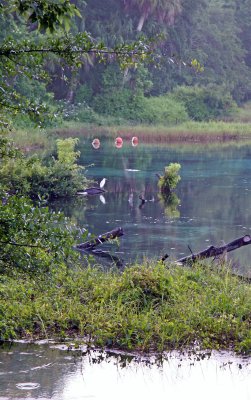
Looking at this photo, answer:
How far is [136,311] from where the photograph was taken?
29.9 feet

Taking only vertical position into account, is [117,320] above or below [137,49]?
below

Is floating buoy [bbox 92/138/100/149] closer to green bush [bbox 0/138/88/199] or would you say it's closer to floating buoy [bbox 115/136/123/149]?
floating buoy [bbox 115/136/123/149]

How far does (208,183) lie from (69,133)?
61.2ft

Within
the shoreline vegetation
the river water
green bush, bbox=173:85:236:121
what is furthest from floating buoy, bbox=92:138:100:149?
the shoreline vegetation

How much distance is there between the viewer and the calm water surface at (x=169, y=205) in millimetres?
17003

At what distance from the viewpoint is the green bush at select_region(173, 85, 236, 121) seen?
5850 centimetres

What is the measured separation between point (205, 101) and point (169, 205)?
3841 cm

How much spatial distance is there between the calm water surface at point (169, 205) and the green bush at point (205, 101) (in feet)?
65.4

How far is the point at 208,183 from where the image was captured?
2753 centimetres

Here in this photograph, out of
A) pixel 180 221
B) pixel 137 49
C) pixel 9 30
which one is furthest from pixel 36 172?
pixel 9 30

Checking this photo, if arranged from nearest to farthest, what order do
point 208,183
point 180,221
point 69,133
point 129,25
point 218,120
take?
point 180,221 < point 208,183 < point 69,133 < point 129,25 < point 218,120

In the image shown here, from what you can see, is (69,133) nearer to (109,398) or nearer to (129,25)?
(129,25)

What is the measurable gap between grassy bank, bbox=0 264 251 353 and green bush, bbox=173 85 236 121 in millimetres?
48614

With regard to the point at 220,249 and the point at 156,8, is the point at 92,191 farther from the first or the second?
the point at 156,8
